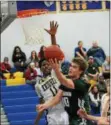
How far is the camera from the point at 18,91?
43.1 ft

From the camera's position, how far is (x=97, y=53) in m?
15.4

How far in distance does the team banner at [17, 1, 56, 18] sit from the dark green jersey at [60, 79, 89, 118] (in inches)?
362

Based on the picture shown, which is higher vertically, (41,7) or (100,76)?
(41,7)

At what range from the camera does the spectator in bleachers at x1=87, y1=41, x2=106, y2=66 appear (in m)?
15.3

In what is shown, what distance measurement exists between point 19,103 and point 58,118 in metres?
7.25

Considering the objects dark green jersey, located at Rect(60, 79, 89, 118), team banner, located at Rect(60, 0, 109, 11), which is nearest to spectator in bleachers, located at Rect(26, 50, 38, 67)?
team banner, located at Rect(60, 0, 109, 11)

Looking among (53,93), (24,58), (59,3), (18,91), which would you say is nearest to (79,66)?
(53,93)

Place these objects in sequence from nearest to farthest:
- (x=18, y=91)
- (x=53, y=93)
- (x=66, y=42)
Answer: (x=53, y=93) → (x=18, y=91) → (x=66, y=42)

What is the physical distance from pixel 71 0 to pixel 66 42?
1555 mm

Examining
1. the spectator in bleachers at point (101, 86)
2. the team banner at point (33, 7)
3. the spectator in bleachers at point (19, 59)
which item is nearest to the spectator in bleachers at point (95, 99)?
the spectator in bleachers at point (101, 86)

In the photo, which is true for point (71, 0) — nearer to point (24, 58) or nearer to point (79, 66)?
point (24, 58)

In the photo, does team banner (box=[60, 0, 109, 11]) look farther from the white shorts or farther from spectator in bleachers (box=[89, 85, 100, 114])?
the white shorts

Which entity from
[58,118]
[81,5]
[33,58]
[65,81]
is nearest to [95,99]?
[33,58]

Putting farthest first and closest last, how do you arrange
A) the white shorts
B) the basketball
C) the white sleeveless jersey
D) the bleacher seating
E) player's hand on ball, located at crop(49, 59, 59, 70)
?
the bleacher seating < the white sleeveless jersey < the white shorts < the basketball < player's hand on ball, located at crop(49, 59, 59, 70)
